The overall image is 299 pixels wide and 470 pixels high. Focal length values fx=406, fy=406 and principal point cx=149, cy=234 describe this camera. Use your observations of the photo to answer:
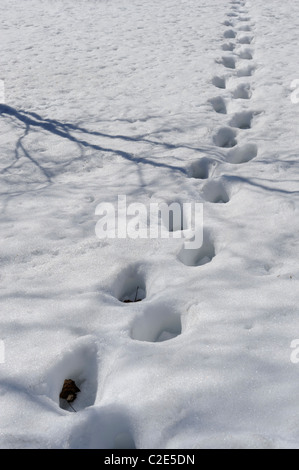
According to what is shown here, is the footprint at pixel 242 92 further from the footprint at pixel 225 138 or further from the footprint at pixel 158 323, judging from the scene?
the footprint at pixel 158 323

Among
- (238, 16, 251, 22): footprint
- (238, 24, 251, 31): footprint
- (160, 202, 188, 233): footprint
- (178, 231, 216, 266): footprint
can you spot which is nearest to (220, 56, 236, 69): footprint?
(238, 24, 251, 31): footprint

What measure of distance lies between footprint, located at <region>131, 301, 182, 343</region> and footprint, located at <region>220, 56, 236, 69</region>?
511 centimetres

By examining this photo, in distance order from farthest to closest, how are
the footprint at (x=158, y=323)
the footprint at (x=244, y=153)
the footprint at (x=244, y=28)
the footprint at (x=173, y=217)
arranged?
the footprint at (x=244, y=28), the footprint at (x=244, y=153), the footprint at (x=173, y=217), the footprint at (x=158, y=323)

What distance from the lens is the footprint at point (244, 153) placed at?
13.1ft

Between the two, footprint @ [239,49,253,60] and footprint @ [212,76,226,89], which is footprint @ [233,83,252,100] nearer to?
footprint @ [212,76,226,89]

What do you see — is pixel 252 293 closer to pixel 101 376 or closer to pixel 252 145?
pixel 101 376

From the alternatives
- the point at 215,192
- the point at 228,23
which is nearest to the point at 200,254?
the point at 215,192

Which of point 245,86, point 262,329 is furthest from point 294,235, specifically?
point 245,86

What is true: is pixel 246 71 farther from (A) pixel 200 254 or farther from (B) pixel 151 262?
(B) pixel 151 262

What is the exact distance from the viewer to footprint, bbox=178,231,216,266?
278 cm

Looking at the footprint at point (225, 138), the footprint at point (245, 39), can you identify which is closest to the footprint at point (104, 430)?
the footprint at point (225, 138)

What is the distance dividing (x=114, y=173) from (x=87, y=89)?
2.36 m

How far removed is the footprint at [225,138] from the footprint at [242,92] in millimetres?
1067

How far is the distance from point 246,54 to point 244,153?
11.2 feet
